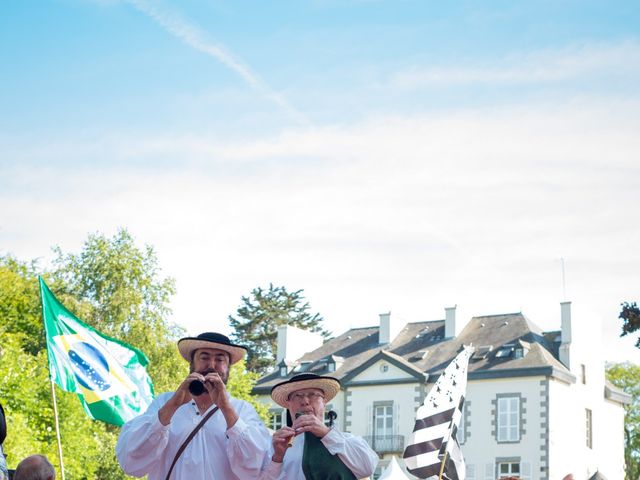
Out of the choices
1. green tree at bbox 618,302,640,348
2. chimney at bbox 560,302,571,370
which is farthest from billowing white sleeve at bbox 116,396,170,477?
chimney at bbox 560,302,571,370

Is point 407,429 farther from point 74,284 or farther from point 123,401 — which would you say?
point 123,401

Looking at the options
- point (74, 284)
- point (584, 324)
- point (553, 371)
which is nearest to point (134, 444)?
point (74, 284)

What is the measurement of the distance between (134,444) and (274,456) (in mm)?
863

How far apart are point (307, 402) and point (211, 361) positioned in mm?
666

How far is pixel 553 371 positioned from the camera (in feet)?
188

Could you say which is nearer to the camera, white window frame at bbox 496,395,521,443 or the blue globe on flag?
the blue globe on flag

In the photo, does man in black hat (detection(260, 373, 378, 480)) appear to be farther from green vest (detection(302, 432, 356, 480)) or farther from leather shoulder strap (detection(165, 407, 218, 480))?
leather shoulder strap (detection(165, 407, 218, 480))

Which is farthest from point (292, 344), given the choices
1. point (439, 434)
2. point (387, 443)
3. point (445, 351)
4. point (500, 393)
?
point (439, 434)

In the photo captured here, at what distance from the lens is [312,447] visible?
8.00 m

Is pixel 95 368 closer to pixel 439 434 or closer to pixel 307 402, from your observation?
pixel 439 434

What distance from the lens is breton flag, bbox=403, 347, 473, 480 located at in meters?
20.6

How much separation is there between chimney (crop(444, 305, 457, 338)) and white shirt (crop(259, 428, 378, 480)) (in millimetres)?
55119

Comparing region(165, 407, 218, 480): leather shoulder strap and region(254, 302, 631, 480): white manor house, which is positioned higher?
region(254, 302, 631, 480): white manor house

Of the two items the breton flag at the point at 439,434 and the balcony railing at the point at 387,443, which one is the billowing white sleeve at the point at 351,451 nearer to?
the breton flag at the point at 439,434
